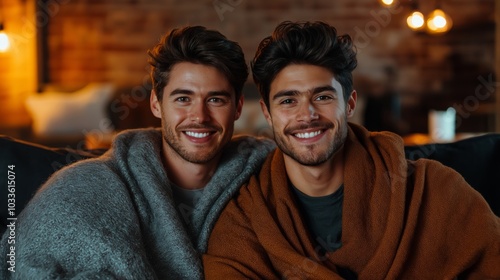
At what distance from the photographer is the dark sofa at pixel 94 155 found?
1795mm

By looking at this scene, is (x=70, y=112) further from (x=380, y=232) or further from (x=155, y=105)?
(x=380, y=232)

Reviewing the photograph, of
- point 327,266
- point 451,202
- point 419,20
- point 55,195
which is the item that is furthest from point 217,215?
point 419,20

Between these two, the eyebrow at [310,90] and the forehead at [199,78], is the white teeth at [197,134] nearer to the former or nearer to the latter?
the forehead at [199,78]

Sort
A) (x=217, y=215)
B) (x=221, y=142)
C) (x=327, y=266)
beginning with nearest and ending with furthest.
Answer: (x=327, y=266), (x=217, y=215), (x=221, y=142)

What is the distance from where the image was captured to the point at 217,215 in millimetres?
1767

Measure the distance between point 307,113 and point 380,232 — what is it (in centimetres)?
38

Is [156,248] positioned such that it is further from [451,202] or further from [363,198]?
[451,202]

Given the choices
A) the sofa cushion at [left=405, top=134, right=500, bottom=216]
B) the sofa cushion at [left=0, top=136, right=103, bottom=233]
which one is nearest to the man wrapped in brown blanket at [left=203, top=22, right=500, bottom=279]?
the sofa cushion at [left=405, top=134, right=500, bottom=216]

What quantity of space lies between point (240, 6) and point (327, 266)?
4.46 metres

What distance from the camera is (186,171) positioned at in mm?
1925

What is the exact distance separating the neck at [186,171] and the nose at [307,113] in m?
0.35

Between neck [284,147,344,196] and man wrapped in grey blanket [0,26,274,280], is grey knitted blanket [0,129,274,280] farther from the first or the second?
neck [284,147,344,196]

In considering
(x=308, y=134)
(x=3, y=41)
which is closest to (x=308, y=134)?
(x=308, y=134)

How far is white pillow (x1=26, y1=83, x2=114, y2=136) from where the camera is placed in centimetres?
513
